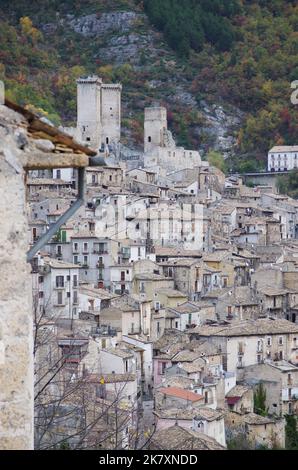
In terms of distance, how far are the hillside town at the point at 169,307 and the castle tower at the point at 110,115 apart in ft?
43.7

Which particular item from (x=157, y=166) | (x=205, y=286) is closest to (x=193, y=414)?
(x=205, y=286)

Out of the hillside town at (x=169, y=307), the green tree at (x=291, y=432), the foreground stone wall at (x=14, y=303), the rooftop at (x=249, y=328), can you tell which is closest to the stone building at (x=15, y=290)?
the foreground stone wall at (x=14, y=303)

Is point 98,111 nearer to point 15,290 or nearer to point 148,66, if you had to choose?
point 148,66

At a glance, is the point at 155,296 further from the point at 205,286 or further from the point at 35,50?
the point at 35,50

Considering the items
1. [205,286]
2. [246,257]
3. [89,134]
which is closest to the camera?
[205,286]

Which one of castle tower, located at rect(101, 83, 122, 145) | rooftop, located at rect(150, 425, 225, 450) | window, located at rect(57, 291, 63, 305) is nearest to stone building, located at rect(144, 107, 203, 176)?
castle tower, located at rect(101, 83, 122, 145)

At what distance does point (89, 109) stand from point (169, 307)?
4010 cm

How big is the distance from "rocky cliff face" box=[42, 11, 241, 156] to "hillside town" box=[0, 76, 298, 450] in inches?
1361

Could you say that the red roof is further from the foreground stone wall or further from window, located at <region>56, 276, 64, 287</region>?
the foreground stone wall

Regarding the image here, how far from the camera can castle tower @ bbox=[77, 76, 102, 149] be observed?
263ft

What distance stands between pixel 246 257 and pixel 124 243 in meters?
5.79

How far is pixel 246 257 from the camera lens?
5103 cm

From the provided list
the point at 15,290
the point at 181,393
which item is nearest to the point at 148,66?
the point at 181,393

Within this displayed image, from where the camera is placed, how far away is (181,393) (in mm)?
32594
